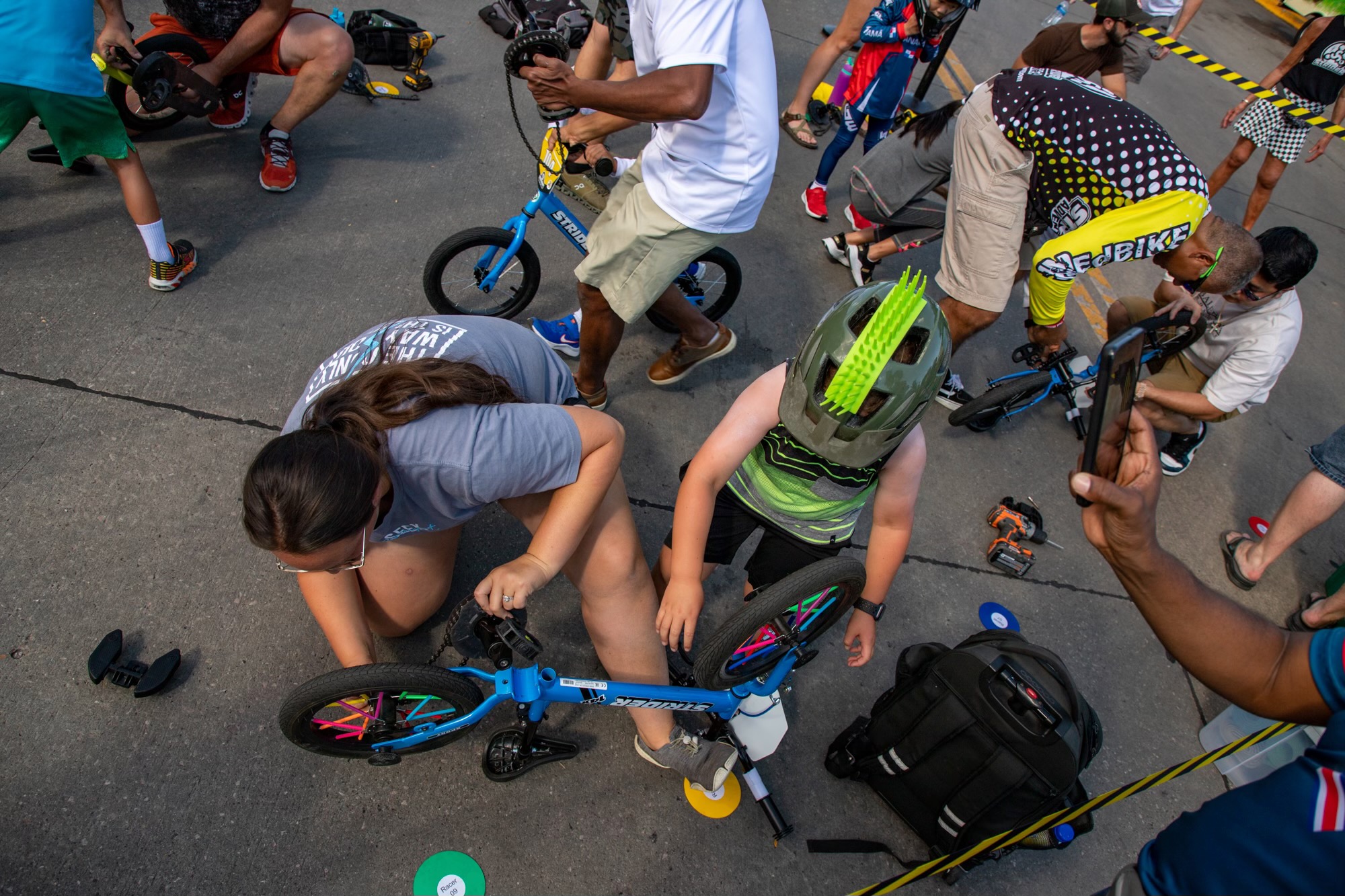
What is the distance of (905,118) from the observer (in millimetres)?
4957

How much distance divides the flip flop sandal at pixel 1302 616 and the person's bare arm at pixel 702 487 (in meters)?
2.99

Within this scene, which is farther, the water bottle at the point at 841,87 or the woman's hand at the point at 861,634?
the water bottle at the point at 841,87

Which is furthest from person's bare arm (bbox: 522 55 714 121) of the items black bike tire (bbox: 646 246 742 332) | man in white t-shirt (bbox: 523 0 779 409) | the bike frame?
the bike frame

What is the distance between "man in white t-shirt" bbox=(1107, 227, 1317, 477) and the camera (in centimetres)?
305

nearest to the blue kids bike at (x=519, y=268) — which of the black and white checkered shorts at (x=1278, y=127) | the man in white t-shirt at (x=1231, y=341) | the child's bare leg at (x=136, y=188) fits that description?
the child's bare leg at (x=136, y=188)

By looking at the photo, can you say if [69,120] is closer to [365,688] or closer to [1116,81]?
[365,688]

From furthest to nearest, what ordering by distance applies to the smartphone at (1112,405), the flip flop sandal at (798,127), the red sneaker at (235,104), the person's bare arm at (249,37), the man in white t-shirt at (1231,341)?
1. the flip flop sandal at (798,127)
2. the red sneaker at (235,104)
3. the person's bare arm at (249,37)
4. the man in white t-shirt at (1231,341)
5. the smartphone at (1112,405)

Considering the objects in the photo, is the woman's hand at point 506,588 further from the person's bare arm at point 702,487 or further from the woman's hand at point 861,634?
the woman's hand at point 861,634

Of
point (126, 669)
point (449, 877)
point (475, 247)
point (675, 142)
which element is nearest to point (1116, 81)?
point (675, 142)

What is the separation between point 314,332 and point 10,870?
7.28 ft

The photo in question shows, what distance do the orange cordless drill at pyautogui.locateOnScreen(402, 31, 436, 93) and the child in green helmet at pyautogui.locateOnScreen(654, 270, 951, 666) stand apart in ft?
13.6

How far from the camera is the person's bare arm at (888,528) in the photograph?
6.48 ft

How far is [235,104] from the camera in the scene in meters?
4.23

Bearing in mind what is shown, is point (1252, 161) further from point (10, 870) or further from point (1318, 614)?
point (10, 870)
